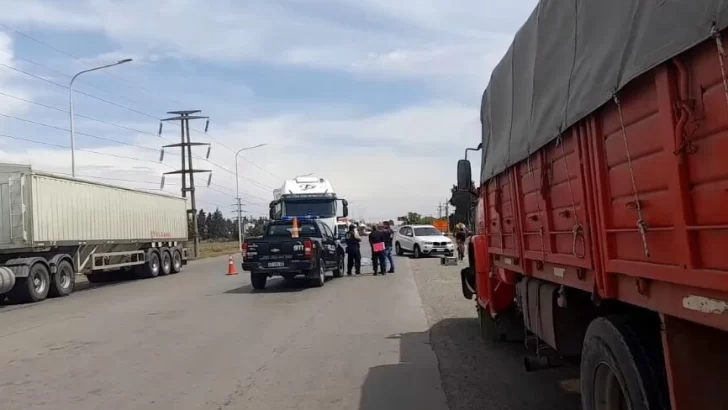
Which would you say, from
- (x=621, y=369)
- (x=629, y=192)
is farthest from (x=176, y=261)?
(x=629, y=192)

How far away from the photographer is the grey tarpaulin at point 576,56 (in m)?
2.68

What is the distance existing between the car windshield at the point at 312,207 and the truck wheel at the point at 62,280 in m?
8.96

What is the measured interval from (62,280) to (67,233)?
1.43 meters

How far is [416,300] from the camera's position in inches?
592

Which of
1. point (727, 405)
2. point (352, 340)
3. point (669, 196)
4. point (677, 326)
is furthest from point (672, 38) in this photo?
point (352, 340)

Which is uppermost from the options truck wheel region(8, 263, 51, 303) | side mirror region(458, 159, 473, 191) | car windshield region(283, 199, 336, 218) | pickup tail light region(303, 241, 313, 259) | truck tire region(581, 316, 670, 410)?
car windshield region(283, 199, 336, 218)

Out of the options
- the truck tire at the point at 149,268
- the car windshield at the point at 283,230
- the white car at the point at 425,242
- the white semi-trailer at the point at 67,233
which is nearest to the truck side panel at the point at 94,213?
the white semi-trailer at the point at 67,233

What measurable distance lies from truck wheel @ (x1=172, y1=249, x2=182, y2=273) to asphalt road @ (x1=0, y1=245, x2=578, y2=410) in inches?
550

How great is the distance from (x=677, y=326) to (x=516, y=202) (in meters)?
3.03

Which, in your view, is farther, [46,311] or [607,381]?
[46,311]

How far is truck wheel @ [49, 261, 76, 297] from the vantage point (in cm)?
1927

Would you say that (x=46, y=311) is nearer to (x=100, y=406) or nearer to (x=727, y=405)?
(x=100, y=406)

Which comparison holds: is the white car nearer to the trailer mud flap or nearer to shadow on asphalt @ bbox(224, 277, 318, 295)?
shadow on asphalt @ bbox(224, 277, 318, 295)

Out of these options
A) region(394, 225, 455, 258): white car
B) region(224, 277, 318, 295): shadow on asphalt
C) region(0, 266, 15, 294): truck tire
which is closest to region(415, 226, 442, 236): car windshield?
region(394, 225, 455, 258): white car
